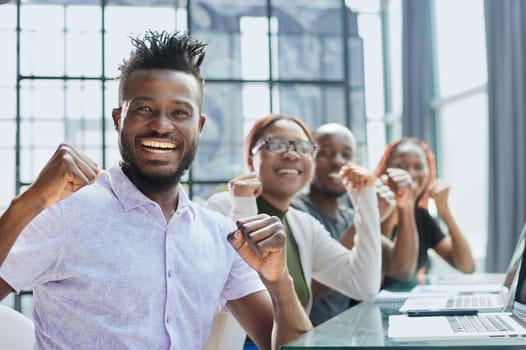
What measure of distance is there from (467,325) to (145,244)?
1.94 ft

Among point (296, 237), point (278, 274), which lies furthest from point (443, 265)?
point (278, 274)

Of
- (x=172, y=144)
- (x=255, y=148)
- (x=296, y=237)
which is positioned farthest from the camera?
(x=255, y=148)

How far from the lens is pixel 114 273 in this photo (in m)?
1.23

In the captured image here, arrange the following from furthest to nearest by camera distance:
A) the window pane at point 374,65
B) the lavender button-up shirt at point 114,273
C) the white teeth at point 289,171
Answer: the window pane at point 374,65 → the white teeth at point 289,171 → the lavender button-up shirt at point 114,273

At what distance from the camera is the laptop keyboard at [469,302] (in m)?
1.45

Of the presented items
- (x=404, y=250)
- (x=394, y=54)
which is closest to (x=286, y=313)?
(x=404, y=250)

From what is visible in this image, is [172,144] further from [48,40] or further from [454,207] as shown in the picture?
[454,207]

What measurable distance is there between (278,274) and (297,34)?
2881 mm

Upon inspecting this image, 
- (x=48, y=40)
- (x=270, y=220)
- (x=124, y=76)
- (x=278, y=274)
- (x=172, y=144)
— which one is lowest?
(x=278, y=274)

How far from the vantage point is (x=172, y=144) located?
4.50ft

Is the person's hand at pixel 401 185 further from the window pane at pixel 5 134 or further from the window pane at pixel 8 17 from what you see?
the window pane at pixel 5 134

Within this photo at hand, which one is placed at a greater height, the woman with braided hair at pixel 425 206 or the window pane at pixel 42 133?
the window pane at pixel 42 133

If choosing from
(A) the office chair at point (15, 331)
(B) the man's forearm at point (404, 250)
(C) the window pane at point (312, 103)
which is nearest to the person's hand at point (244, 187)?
(A) the office chair at point (15, 331)

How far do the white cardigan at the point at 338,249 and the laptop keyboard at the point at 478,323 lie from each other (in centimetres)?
70
